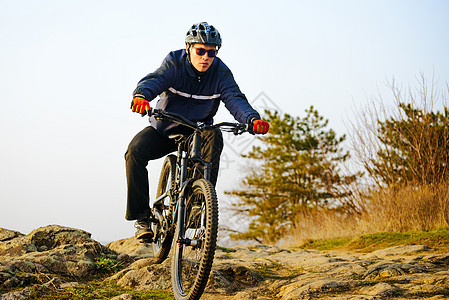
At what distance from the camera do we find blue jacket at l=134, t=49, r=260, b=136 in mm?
4801

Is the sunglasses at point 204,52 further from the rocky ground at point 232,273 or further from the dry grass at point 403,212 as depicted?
the dry grass at point 403,212

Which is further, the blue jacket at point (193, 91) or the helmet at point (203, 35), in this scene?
the blue jacket at point (193, 91)

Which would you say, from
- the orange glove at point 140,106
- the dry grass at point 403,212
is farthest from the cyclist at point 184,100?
the dry grass at point 403,212

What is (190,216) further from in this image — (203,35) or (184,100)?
(203,35)

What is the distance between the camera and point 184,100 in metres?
4.92

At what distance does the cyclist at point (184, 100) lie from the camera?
4.64 metres

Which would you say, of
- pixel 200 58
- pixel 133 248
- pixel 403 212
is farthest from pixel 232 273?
pixel 403 212

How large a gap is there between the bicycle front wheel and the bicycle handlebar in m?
0.54

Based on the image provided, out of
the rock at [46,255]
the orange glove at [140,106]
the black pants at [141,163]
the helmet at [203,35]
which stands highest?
the helmet at [203,35]

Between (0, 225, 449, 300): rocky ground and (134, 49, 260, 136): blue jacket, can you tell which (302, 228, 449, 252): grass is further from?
(134, 49, 260, 136): blue jacket

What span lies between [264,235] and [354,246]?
19782 millimetres

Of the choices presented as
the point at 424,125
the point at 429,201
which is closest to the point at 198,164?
the point at 429,201

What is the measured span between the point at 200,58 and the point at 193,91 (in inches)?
14.0

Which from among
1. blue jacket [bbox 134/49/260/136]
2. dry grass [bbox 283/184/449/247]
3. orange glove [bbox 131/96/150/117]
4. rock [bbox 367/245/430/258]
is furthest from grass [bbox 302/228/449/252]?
orange glove [bbox 131/96/150/117]
